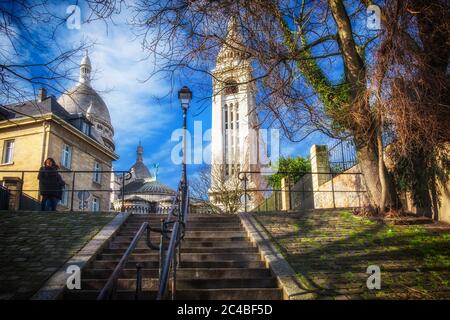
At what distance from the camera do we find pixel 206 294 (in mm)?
5793

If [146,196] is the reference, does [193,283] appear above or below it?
below

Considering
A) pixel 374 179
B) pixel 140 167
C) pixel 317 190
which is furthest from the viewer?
pixel 140 167

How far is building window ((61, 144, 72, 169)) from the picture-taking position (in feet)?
96.8

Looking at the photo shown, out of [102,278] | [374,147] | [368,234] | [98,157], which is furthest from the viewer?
[98,157]

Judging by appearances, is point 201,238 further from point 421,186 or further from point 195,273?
point 421,186

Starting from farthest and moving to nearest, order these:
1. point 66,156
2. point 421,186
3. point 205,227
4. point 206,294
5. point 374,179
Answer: point 66,156
point 374,179
point 421,186
point 205,227
point 206,294

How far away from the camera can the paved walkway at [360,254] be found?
19.1ft

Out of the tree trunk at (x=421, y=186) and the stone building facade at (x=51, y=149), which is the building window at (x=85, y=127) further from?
the tree trunk at (x=421, y=186)

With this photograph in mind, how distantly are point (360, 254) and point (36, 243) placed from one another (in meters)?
6.07

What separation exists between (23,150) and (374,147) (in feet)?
81.4

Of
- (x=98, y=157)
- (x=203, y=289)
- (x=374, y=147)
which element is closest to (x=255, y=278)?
(x=203, y=289)

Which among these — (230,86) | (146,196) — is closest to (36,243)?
(230,86)

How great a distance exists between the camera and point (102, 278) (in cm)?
652

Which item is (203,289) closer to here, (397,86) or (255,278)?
(255,278)
